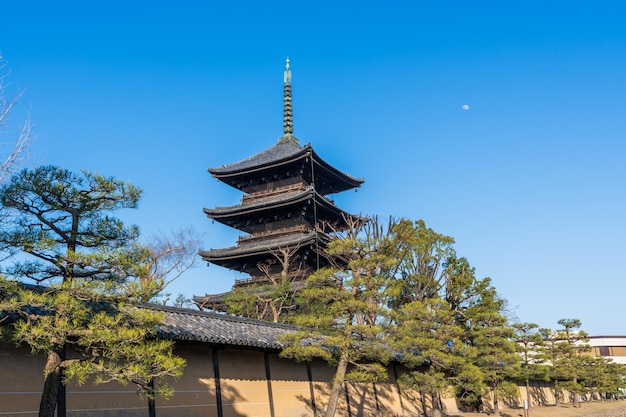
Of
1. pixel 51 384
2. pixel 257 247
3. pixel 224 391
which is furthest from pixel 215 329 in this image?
pixel 257 247

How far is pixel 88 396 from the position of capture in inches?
557

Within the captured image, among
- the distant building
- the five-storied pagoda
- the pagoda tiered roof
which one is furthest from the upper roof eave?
the distant building

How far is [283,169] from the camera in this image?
3894cm

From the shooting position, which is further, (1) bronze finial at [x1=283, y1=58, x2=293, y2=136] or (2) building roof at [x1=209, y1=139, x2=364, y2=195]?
(1) bronze finial at [x1=283, y1=58, x2=293, y2=136]

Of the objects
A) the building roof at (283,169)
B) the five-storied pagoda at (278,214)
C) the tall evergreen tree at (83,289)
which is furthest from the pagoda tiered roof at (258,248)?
the tall evergreen tree at (83,289)

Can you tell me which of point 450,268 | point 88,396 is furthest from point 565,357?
point 88,396

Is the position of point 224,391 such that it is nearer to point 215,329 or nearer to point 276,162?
point 215,329

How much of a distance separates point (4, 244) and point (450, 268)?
1021 inches

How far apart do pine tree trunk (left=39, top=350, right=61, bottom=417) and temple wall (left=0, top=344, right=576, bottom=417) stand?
1.67 metres

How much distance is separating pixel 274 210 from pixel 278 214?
48cm

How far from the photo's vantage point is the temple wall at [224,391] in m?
13.0

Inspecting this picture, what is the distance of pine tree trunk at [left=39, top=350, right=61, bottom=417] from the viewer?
10.9 metres

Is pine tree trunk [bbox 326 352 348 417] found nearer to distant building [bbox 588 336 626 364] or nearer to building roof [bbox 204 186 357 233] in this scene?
building roof [bbox 204 186 357 233]

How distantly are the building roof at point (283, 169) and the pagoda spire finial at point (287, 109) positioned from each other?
1944 mm
